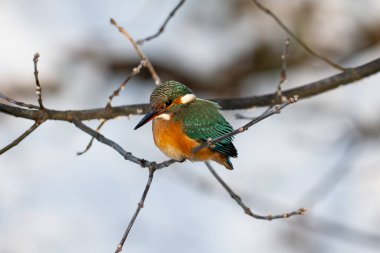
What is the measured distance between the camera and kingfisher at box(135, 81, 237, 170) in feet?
7.68

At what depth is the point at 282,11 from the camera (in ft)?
19.9

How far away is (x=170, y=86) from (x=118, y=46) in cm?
365

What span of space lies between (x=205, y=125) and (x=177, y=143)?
5.1 inches

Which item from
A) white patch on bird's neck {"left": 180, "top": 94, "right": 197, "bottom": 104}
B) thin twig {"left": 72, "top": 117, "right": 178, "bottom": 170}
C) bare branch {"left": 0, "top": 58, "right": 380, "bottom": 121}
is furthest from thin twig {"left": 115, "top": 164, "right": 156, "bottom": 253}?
bare branch {"left": 0, "top": 58, "right": 380, "bottom": 121}

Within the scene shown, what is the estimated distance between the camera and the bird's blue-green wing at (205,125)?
2.32 m

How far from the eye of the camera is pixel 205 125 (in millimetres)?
2389

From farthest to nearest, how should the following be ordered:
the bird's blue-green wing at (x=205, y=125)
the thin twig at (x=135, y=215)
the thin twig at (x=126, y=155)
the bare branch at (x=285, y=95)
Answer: the bare branch at (x=285, y=95) → the bird's blue-green wing at (x=205, y=125) → the thin twig at (x=126, y=155) → the thin twig at (x=135, y=215)

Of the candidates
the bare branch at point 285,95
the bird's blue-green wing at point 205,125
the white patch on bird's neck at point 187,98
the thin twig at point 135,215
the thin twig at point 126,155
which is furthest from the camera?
the bare branch at point 285,95

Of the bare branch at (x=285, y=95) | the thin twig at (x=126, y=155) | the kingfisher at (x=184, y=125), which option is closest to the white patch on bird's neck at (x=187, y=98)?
the kingfisher at (x=184, y=125)

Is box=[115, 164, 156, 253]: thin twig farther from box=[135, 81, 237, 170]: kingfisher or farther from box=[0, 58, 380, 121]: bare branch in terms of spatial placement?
box=[0, 58, 380, 121]: bare branch

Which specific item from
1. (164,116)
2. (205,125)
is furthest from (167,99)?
(205,125)

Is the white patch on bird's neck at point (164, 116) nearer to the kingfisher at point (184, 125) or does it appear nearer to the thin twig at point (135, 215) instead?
the kingfisher at point (184, 125)

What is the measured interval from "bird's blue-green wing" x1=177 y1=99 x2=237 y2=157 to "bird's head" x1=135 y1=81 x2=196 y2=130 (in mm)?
37

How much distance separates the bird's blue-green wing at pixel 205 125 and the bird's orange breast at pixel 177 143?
28mm
